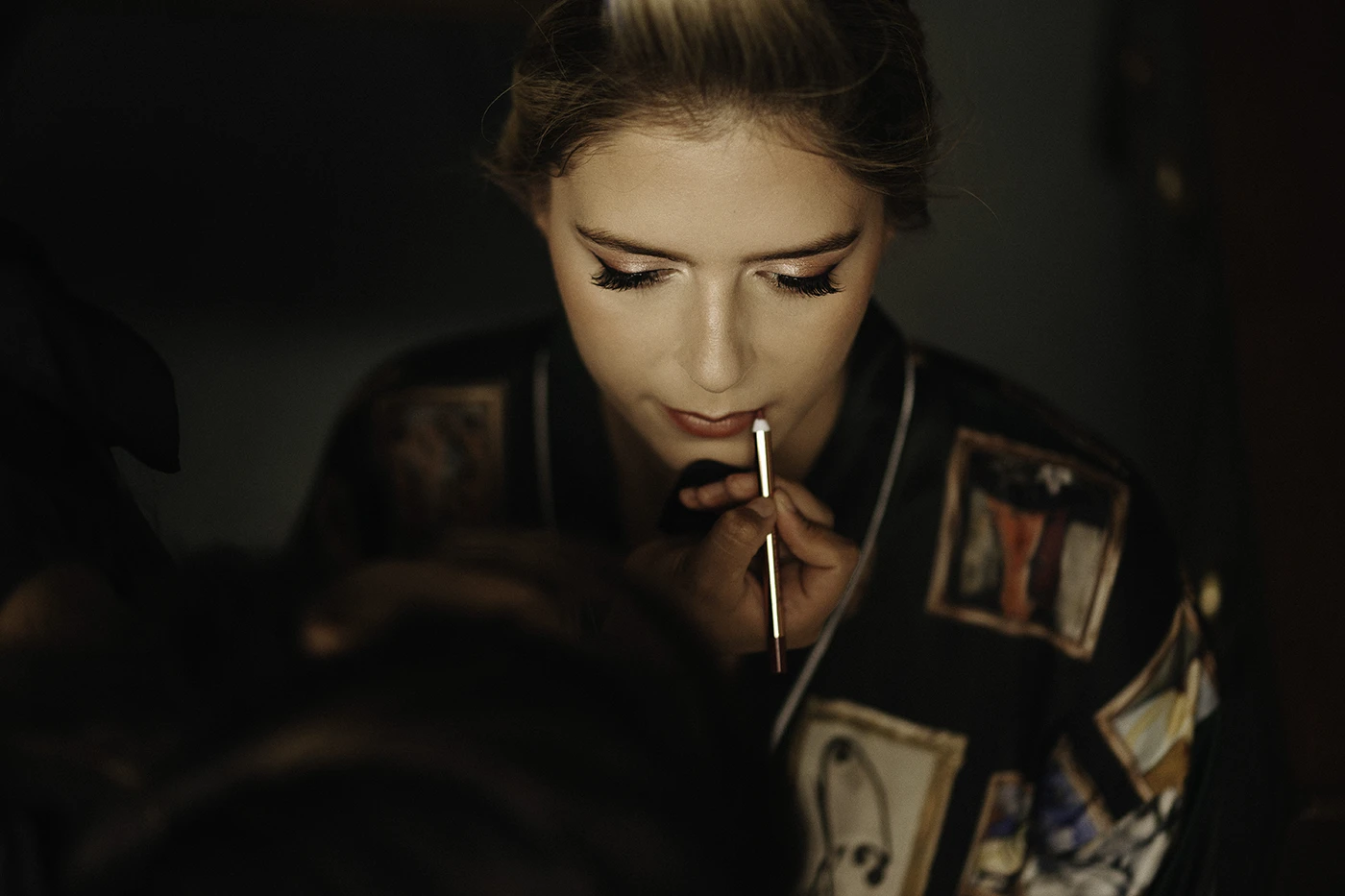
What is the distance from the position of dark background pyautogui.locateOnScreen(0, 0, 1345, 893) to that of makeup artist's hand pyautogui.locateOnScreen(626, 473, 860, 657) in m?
0.12

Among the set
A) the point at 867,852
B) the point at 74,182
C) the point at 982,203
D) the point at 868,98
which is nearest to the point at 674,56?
the point at 868,98

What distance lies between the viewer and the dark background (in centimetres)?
52

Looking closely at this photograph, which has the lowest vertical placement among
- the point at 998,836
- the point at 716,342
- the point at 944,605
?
the point at 998,836

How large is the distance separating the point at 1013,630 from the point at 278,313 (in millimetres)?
423

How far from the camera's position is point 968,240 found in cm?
56

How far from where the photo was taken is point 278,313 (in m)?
0.52

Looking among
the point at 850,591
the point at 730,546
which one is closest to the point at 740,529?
the point at 730,546

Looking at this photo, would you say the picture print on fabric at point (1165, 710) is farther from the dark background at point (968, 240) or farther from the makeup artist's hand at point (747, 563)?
the makeup artist's hand at point (747, 563)

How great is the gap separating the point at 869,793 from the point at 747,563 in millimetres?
182

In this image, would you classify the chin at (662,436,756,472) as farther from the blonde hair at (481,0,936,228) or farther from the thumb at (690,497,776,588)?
the blonde hair at (481,0,936,228)

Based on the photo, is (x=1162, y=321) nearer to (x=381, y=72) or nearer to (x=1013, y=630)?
(x=1013, y=630)

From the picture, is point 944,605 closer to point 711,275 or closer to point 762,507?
point 762,507

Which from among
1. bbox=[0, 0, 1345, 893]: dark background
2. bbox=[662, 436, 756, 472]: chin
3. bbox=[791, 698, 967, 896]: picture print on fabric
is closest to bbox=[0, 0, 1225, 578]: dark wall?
bbox=[0, 0, 1345, 893]: dark background

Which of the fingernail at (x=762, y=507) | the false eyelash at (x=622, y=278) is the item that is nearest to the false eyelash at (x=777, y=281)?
the false eyelash at (x=622, y=278)
